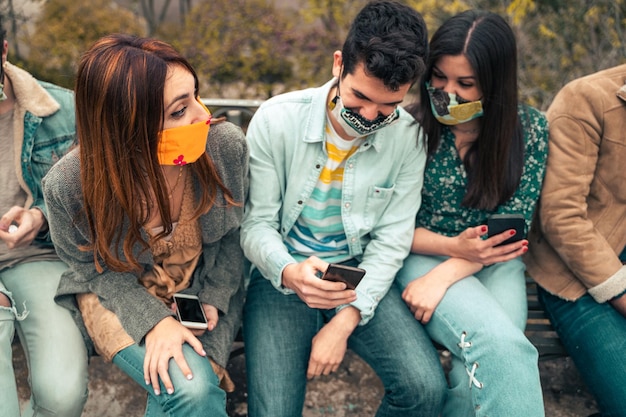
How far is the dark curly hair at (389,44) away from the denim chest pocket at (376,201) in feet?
1.62

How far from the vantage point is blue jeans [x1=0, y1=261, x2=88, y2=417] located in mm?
2348

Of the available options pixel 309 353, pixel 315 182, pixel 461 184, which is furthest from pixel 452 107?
pixel 309 353

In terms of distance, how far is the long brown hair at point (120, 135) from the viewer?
216 cm

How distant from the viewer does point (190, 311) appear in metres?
2.56

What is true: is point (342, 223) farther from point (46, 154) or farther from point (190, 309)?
point (46, 154)

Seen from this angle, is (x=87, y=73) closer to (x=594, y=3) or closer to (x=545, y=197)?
(x=545, y=197)

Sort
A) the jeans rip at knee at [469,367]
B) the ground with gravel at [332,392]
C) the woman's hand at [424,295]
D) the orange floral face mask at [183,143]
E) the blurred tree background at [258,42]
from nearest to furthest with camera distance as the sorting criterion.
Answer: the orange floral face mask at [183,143] < the jeans rip at knee at [469,367] < the woman's hand at [424,295] < the ground with gravel at [332,392] < the blurred tree background at [258,42]

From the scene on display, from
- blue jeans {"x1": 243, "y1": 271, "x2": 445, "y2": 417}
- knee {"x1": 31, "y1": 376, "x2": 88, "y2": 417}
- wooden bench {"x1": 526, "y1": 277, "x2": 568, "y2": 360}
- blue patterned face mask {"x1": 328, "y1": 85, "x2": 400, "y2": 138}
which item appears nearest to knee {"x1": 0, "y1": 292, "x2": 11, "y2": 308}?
knee {"x1": 31, "y1": 376, "x2": 88, "y2": 417}

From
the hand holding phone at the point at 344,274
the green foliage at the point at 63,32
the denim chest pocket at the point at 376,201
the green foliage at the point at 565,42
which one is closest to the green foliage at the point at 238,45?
the green foliage at the point at 63,32

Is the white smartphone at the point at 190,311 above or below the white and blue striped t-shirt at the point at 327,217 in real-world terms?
below

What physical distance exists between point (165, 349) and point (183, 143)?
716mm

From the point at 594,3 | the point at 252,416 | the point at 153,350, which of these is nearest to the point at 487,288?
the point at 252,416

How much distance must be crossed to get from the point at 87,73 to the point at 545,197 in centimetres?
187

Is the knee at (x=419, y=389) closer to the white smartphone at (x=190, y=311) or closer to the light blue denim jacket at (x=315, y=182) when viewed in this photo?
the light blue denim jacket at (x=315, y=182)
